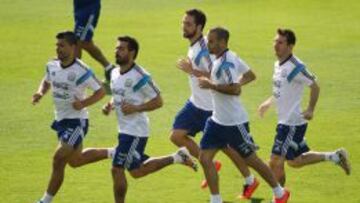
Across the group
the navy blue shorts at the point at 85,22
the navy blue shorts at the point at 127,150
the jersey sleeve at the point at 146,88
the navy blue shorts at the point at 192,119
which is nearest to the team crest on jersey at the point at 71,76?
the jersey sleeve at the point at 146,88

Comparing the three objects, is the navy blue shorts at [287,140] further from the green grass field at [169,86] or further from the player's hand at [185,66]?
the player's hand at [185,66]

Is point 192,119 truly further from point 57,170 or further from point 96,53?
point 96,53

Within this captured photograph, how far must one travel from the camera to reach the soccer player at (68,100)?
1247 cm

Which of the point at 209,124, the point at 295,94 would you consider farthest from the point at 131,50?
the point at 295,94

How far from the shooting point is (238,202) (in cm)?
1305

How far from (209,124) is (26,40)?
1414 cm

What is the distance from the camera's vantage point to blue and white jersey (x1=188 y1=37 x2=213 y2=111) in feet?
44.1

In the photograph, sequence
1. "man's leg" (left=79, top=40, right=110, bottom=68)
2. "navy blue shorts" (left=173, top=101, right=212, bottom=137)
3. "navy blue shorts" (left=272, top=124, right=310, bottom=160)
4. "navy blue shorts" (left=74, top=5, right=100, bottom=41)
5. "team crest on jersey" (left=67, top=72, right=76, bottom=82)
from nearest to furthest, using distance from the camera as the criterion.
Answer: "team crest on jersey" (left=67, top=72, right=76, bottom=82)
"navy blue shorts" (left=272, top=124, right=310, bottom=160)
"navy blue shorts" (left=173, top=101, right=212, bottom=137)
"man's leg" (left=79, top=40, right=110, bottom=68)
"navy blue shorts" (left=74, top=5, right=100, bottom=41)

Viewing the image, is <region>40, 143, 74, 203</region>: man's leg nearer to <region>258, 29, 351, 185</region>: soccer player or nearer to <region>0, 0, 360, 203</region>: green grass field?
<region>0, 0, 360, 203</region>: green grass field

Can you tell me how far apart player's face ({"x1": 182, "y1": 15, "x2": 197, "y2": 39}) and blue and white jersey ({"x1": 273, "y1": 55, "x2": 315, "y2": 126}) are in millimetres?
1319

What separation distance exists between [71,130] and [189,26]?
2.30m

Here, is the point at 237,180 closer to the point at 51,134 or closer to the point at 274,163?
the point at 274,163

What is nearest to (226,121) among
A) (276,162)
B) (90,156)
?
(276,162)

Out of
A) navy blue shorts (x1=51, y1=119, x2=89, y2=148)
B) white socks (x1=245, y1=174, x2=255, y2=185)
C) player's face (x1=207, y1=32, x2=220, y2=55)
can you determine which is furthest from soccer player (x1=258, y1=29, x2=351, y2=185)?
navy blue shorts (x1=51, y1=119, x2=89, y2=148)
